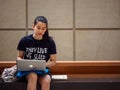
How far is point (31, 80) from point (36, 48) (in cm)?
37

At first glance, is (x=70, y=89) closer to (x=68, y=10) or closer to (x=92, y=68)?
(x=92, y=68)

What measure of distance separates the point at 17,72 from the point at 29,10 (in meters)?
1.40

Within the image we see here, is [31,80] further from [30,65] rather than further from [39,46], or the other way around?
[39,46]

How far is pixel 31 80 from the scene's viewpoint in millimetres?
2617

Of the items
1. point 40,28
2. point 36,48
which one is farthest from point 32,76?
point 40,28

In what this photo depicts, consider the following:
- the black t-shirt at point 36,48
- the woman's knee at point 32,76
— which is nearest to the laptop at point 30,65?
the woman's knee at point 32,76

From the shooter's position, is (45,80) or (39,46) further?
(39,46)

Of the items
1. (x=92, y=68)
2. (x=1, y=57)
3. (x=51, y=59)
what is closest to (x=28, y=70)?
(x=51, y=59)

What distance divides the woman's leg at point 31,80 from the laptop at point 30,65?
7 centimetres

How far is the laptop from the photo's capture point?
2.57 metres

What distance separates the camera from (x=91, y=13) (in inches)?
153

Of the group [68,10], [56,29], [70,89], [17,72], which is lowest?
[70,89]

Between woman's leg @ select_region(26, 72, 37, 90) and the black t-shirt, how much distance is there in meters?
0.23

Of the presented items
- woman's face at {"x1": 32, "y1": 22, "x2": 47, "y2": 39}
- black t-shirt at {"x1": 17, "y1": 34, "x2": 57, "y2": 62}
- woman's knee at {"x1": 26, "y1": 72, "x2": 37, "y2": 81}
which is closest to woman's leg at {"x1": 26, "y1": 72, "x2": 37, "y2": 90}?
woman's knee at {"x1": 26, "y1": 72, "x2": 37, "y2": 81}
